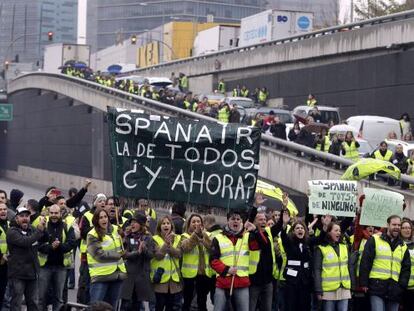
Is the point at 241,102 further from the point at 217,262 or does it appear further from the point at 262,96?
the point at 217,262

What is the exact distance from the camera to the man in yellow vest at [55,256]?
15.3m

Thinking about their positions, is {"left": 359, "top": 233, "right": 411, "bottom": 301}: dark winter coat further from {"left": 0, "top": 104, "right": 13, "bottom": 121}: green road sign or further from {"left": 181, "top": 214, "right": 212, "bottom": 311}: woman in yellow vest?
{"left": 0, "top": 104, "right": 13, "bottom": 121}: green road sign

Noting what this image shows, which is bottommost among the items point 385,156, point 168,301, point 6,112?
point 168,301

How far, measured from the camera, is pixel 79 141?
6275 centimetres

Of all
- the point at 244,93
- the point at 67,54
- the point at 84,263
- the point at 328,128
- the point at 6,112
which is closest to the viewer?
the point at 84,263

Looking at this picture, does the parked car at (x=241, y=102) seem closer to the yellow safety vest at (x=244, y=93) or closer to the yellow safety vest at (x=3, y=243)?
the yellow safety vest at (x=244, y=93)

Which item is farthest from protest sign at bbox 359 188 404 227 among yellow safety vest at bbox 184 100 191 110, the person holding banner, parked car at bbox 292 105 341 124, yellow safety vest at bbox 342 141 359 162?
yellow safety vest at bbox 184 100 191 110

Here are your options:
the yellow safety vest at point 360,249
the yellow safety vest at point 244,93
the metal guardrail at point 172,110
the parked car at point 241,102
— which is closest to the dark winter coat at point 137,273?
the yellow safety vest at point 360,249

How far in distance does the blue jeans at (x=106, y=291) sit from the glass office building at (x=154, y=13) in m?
153

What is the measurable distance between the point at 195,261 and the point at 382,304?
234cm

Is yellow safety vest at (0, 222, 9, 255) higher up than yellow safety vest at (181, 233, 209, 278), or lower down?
higher up

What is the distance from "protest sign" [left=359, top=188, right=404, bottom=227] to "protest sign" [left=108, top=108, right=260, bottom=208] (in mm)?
1407

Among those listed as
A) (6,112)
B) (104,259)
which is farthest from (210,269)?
(6,112)

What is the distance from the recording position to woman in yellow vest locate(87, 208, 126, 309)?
579 inches
